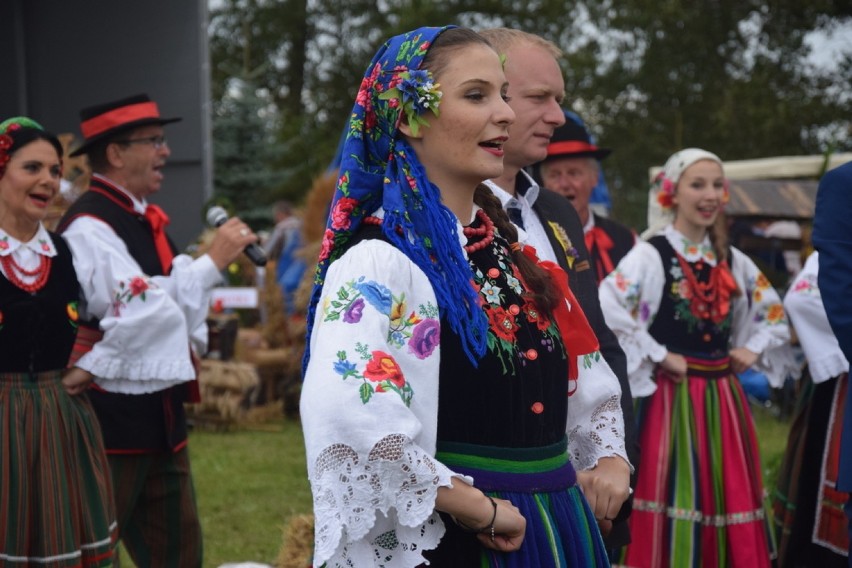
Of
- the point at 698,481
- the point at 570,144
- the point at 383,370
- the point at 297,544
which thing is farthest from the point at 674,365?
the point at 383,370

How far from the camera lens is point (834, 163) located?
406 inches

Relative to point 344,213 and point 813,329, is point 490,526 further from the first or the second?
point 813,329

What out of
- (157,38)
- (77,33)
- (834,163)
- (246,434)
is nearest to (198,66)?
(157,38)

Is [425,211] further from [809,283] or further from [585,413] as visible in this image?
[809,283]

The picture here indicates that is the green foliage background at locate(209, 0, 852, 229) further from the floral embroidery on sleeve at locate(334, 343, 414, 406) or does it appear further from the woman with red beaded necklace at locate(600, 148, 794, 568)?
the floral embroidery on sleeve at locate(334, 343, 414, 406)

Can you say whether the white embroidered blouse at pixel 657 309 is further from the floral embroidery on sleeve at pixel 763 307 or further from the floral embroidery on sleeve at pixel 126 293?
the floral embroidery on sleeve at pixel 126 293

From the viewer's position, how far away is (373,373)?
1977 mm

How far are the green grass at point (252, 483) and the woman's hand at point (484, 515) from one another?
345 centimetres

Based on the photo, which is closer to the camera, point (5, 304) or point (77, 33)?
point (5, 304)

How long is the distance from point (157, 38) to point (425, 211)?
8.44 metres

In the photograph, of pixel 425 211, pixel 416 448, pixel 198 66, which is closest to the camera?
pixel 416 448

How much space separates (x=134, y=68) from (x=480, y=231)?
8425 mm

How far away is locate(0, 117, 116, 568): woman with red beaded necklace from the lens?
390 cm

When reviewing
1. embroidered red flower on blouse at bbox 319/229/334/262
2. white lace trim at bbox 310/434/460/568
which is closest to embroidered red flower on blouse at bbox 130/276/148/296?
embroidered red flower on blouse at bbox 319/229/334/262
